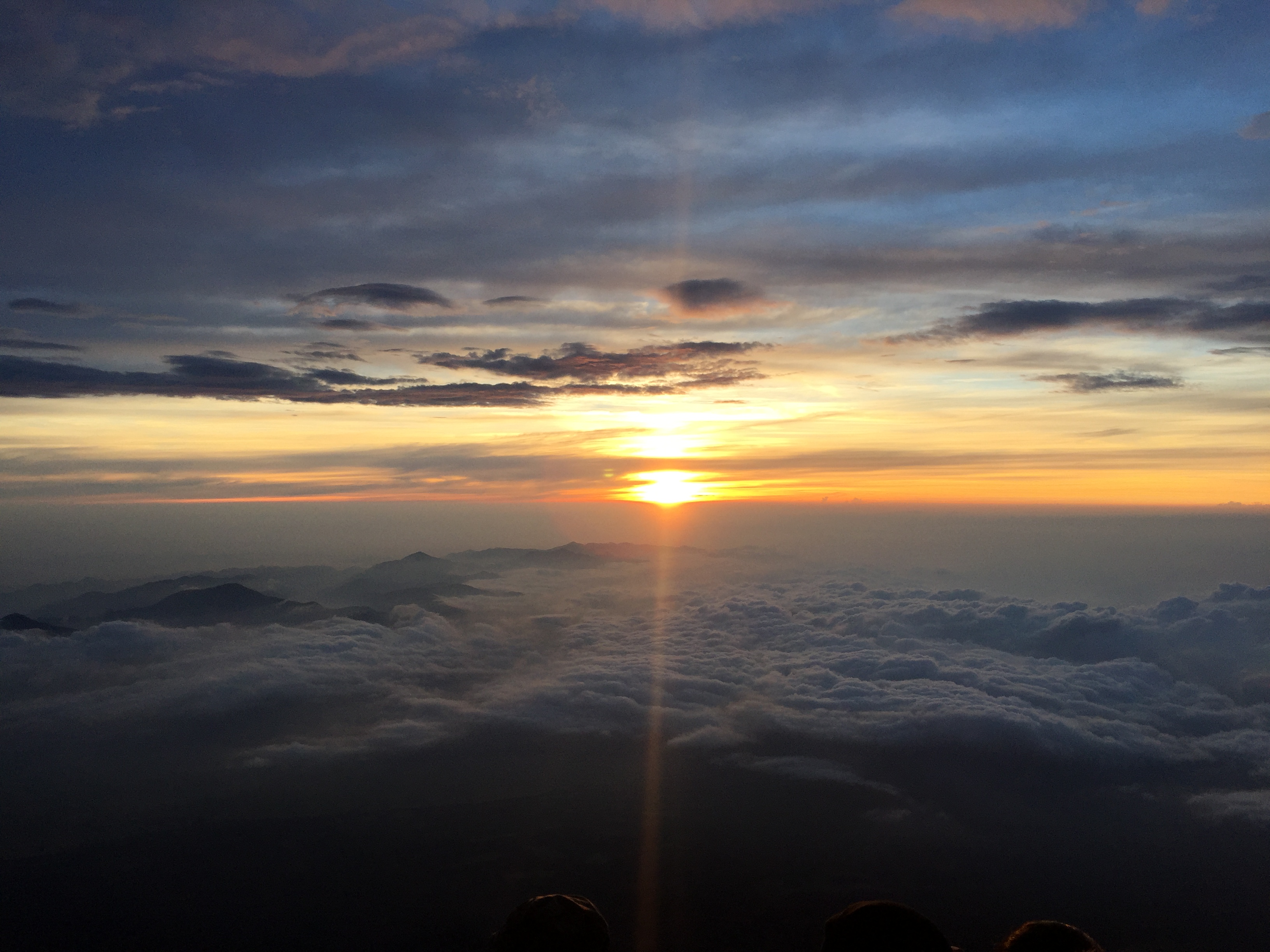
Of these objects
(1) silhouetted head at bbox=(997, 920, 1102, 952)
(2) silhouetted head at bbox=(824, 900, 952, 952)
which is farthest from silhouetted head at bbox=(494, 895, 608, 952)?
(1) silhouetted head at bbox=(997, 920, 1102, 952)

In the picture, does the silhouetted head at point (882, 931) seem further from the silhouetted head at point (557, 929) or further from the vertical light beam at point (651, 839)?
the vertical light beam at point (651, 839)

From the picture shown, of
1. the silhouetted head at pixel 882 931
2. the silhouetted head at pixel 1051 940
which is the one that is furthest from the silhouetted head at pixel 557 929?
the silhouetted head at pixel 1051 940

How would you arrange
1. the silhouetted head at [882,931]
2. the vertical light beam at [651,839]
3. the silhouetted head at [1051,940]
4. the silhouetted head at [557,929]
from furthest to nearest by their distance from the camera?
the vertical light beam at [651,839] → the silhouetted head at [557,929] → the silhouetted head at [1051,940] → the silhouetted head at [882,931]

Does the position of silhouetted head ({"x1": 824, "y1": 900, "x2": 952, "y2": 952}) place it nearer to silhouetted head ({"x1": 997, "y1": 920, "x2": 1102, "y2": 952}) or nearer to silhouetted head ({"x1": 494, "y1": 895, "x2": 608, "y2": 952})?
silhouetted head ({"x1": 997, "y1": 920, "x2": 1102, "y2": 952})

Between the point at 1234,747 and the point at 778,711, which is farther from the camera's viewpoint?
the point at 778,711

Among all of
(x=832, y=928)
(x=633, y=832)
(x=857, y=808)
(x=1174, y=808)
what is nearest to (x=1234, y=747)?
(x=1174, y=808)

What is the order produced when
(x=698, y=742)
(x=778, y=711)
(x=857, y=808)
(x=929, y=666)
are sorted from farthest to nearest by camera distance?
(x=929, y=666) < (x=778, y=711) < (x=698, y=742) < (x=857, y=808)

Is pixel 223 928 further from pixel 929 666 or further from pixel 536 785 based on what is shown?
pixel 929 666
